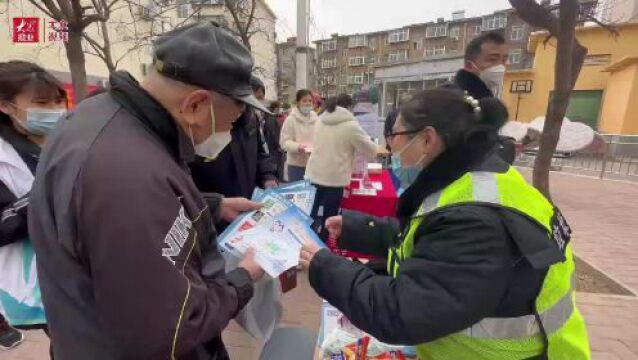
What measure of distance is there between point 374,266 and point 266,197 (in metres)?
0.63

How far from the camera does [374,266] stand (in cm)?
176

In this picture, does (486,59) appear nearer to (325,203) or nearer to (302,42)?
(325,203)

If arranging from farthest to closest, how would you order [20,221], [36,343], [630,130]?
[630,130] < [36,343] < [20,221]

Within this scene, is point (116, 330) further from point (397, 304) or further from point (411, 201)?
point (411, 201)

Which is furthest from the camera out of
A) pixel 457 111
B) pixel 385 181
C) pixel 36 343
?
pixel 385 181

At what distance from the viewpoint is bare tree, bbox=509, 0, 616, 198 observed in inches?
118

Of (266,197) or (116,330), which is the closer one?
(116,330)

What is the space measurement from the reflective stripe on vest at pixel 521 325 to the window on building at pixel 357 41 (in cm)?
5686

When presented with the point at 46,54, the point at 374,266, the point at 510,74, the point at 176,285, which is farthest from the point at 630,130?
the point at 46,54

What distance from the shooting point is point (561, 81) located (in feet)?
10.3

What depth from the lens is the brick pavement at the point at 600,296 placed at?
2576mm

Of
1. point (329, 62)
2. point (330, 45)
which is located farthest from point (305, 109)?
point (330, 45)

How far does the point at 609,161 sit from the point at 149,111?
42.1 ft

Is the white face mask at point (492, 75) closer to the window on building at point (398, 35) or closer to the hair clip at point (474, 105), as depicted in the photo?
the hair clip at point (474, 105)
